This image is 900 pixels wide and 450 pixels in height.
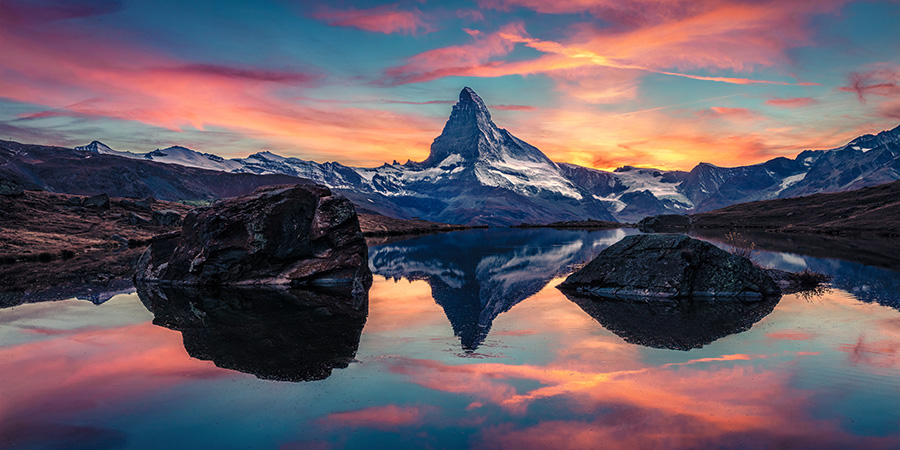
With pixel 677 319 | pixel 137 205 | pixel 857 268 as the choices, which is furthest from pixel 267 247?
pixel 137 205

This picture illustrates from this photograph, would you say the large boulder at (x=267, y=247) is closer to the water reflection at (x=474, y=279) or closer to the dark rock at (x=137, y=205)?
the water reflection at (x=474, y=279)

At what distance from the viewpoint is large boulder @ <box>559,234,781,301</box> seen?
29.4 metres

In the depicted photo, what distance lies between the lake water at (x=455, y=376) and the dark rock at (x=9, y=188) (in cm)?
8005

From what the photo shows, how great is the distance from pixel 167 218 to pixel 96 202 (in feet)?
50.9

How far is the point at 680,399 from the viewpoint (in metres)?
13.5

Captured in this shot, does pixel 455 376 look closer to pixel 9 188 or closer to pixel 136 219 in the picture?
pixel 136 219

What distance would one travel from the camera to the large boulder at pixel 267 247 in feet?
125

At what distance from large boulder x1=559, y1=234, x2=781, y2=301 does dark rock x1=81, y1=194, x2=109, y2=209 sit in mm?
104457

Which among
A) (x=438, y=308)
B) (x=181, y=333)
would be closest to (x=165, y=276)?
(x=181, y=333)

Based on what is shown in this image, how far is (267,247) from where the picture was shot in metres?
38.6

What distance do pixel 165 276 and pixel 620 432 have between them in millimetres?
38021

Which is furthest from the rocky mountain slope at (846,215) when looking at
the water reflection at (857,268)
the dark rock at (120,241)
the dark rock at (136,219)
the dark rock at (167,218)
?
the dark rock at (136,219)

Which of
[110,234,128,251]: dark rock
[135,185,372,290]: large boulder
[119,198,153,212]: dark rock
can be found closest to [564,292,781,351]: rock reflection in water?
[135,185,372,290]: large boulder

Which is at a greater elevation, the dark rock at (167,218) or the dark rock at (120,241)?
the dark rock at (167,218)
